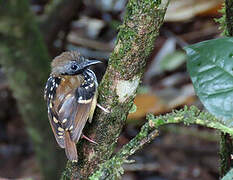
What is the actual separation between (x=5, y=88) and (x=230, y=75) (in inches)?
184

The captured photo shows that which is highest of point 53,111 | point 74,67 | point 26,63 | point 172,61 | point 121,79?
point 121,79

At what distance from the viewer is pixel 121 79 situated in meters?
2.03

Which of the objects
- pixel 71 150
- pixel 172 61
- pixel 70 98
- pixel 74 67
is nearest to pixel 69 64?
pixel 74 67

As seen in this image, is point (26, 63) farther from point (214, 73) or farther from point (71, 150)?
point (214, 73)

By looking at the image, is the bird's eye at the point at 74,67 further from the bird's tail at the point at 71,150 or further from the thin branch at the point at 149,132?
the thin branch at the point at 149,132

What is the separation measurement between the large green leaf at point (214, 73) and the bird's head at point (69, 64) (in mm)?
1321

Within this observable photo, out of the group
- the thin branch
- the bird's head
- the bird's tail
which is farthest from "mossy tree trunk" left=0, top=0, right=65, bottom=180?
the thin branch

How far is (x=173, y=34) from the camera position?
6.02 metres

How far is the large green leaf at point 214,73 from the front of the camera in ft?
5.47

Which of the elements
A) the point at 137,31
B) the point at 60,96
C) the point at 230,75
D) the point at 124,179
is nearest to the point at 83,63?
the point at 60,96

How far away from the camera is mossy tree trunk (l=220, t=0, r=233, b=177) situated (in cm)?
208

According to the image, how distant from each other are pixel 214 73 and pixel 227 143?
0.49 meters

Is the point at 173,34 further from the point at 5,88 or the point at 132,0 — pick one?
the point at 132,0

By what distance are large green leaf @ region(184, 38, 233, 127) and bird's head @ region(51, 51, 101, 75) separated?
1321 mm
